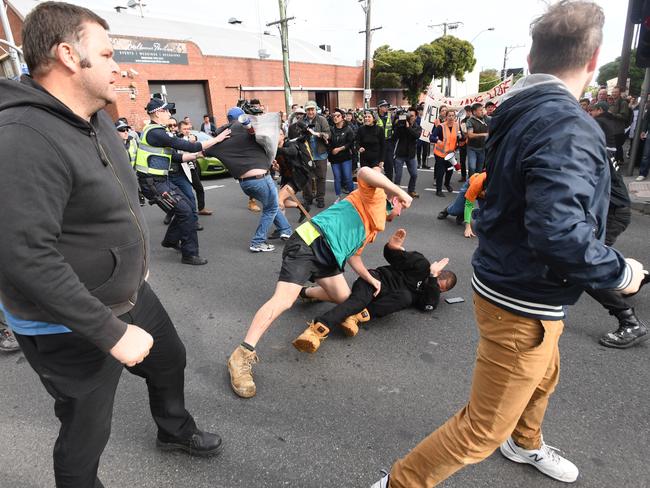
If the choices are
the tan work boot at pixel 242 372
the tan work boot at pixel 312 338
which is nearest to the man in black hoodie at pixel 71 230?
the tan work boot at pixel 242 372

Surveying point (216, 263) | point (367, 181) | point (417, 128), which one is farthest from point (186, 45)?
point (367, 181)

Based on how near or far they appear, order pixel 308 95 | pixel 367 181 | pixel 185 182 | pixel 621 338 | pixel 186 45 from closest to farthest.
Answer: pixel 367 181
pixel 621 338
pixel 185 182
pixel 186 45
pixel 308 95

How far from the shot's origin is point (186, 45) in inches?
959

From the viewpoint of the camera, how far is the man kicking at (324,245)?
266cm

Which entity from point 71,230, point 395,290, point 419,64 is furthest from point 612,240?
point 419,64

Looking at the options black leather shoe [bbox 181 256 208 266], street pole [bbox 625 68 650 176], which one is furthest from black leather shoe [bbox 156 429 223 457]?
street pole [bbox 625 68 650 176]

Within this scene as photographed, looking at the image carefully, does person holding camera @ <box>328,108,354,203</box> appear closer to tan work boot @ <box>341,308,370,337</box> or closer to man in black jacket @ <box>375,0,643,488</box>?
tan work boot @ <box>341,308,370,337</box>

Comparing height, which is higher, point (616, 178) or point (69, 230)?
point (69, 230)

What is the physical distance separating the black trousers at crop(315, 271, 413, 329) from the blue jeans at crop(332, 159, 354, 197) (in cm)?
489

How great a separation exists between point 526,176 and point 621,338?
8.07ft

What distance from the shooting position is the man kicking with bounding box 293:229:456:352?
10.1ft

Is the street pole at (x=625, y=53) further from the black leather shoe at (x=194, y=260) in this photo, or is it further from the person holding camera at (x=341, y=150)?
the black leather shoe at (x=194, y=260)

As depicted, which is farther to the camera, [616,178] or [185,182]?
[185,182]

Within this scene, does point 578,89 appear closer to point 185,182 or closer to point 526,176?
point 526,176
